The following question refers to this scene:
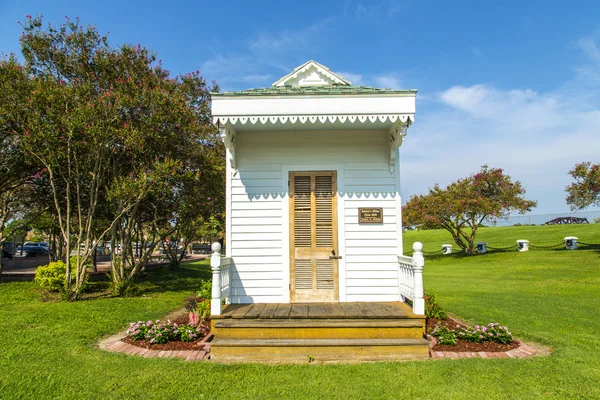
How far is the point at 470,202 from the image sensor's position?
24.7 meters

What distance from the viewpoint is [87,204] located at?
12773 mm

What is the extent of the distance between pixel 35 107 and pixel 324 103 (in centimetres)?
781

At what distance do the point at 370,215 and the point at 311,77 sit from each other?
11.5ft

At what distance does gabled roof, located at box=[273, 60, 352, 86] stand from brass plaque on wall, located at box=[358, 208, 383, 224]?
3.15m

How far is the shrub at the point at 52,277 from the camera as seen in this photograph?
11125mm

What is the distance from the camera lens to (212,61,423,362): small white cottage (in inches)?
244

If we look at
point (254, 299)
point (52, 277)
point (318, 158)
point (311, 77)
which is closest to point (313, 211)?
point (318, 158)

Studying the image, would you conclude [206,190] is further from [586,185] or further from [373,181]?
[586,185]

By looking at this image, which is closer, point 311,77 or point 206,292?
point 206,292

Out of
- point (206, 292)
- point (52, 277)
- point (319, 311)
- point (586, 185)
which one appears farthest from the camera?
point (586, 185)

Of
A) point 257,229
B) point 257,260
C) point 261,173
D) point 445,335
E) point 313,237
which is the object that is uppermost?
point 261,173

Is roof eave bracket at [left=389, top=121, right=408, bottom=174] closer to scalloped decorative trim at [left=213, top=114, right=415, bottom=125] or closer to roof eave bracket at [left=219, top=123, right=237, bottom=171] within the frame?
scalloped decorative trim at [left=213, top=114, right=415, bottom=125]

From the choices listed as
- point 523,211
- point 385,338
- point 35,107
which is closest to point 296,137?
point 385,338

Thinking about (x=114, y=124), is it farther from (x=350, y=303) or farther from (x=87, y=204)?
(x=350, y=303)
